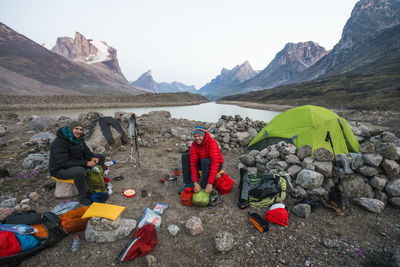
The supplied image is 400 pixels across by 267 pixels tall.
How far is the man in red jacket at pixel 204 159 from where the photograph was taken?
3.96 m

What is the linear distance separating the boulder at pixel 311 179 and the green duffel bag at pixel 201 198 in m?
2.37

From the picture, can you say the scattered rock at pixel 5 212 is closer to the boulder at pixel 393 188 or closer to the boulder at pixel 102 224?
the boulder at pixel 102 224

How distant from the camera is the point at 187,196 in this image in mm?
3994

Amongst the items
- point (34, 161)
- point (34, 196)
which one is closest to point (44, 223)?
point (34, 196)

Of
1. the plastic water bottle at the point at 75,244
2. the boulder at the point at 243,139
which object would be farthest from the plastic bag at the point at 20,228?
the boulder at the point at 243,139

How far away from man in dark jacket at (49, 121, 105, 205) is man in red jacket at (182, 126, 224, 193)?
2.33 metres

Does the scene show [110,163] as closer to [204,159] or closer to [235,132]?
[204,159]

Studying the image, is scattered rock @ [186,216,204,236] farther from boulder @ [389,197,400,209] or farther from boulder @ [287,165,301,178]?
boulder @ [389,197,400,209]

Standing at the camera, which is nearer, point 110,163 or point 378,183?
point 378,183

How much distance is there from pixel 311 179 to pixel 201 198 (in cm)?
266

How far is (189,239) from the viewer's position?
307 centimetres

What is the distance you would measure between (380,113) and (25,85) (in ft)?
349

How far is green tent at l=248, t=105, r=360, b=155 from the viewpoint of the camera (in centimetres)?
577

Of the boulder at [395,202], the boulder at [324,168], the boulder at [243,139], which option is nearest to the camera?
the boulder at [395,202]
